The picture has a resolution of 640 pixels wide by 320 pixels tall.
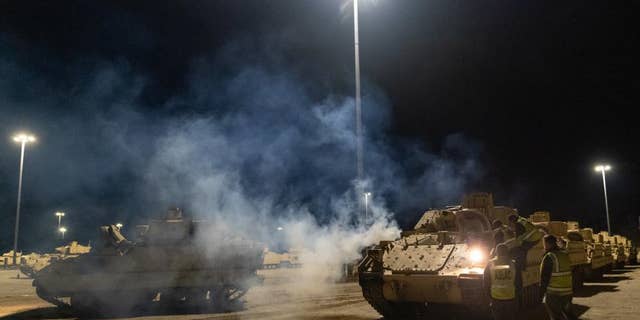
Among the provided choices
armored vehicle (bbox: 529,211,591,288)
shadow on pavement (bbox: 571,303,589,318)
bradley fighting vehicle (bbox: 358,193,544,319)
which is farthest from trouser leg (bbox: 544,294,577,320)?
armored vehicle (bbox: 529,211,591,288)

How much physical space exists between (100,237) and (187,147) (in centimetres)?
853

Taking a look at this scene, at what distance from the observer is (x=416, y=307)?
10703mm

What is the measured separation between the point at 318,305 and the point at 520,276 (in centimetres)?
604

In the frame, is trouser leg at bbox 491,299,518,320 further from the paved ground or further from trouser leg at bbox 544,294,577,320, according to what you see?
the paved ground

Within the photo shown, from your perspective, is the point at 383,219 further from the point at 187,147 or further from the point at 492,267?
the point at 492,267

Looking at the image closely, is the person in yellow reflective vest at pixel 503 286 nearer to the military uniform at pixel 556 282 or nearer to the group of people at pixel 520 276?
the group of people at pixel 520 276

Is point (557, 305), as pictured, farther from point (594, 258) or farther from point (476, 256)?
point (594, 258)

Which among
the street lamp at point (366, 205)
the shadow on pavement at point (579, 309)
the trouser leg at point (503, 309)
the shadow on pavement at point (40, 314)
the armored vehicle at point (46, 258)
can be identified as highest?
the street lamp at point (366, 205)

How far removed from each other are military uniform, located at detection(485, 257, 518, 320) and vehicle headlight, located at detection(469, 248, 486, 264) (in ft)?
3.15

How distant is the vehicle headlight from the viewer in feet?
31.6

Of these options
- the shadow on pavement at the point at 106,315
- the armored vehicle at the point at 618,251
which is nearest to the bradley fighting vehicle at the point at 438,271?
the shadow on pavement at the point at 106,315

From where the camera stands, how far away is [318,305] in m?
13.1

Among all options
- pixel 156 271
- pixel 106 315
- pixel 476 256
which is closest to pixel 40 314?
pixel 106 315

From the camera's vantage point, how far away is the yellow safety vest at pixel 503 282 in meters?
8.08
